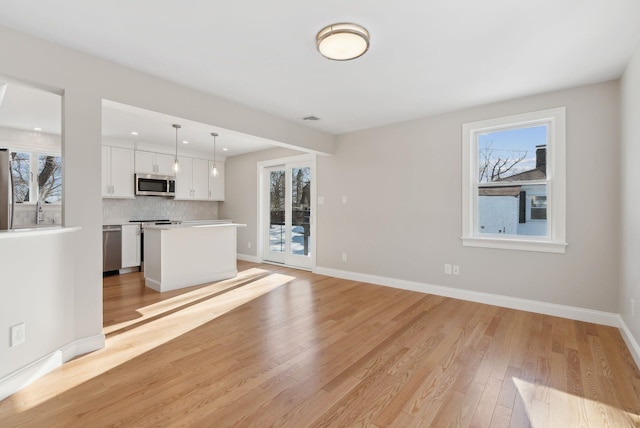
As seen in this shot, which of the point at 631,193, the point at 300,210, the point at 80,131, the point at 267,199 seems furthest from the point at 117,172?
the point at 631,193

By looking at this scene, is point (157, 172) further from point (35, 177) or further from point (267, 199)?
point (267, 199)

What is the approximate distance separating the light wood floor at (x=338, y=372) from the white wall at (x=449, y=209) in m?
0.46

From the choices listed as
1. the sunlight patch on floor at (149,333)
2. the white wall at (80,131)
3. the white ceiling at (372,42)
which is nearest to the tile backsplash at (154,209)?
the sunlight patch on floor at (149,333)

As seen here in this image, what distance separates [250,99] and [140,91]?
45.3 inches

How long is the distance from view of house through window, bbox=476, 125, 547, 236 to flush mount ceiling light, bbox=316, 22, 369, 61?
2.40 metres

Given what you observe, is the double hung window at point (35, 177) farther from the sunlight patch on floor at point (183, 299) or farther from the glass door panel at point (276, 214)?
the glass door panel at point (276, 214)

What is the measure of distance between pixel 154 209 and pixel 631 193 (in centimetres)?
736

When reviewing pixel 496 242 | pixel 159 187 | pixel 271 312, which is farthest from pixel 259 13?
pixel 159 187

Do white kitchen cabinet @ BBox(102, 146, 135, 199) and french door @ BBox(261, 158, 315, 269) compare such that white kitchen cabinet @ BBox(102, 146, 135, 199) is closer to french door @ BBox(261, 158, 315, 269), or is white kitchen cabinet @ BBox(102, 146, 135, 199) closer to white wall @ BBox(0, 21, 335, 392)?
french door @ BBox(261, 158, 315, 269)

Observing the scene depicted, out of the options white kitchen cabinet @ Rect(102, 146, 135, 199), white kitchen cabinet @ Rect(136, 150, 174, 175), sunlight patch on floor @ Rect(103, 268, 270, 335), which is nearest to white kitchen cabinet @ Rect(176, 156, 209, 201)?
white kitchen cabinet @ Rect(136, 150, 174, 175)

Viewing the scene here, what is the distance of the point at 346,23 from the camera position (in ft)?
6.95

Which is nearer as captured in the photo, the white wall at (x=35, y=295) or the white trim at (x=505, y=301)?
the white wall at (x=35, y=295)

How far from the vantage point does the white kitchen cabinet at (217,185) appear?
7122 mm

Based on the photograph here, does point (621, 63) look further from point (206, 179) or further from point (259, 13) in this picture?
point (206, 179)
